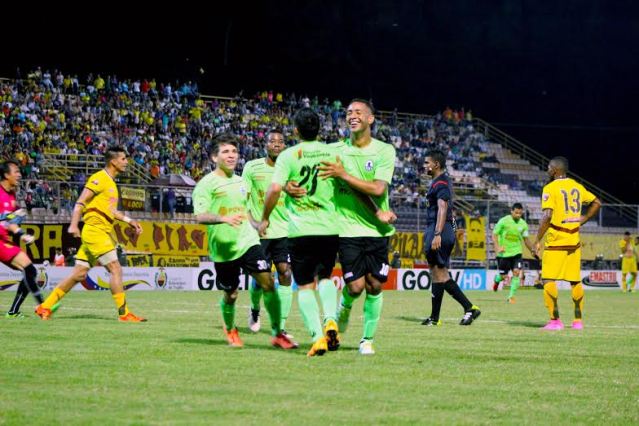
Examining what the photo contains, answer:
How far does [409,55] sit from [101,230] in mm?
44362

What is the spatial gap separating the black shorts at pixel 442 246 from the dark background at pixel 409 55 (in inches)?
1509

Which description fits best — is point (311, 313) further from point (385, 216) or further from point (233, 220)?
point (233, 220)

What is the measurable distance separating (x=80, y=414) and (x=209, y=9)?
166 feet

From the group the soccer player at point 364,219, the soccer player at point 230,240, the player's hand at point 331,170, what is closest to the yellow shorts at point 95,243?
the soccer player at point 230,240

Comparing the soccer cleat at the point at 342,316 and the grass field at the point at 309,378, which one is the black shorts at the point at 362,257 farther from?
the soccer cleat at the point at 342,316

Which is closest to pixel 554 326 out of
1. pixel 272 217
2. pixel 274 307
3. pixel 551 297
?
pixel 551 297

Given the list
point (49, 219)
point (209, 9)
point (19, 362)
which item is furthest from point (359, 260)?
point (209, 9)

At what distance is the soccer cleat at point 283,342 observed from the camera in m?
11.0

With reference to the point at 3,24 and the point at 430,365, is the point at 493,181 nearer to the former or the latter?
the point at 3,24

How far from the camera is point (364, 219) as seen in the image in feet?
34.5

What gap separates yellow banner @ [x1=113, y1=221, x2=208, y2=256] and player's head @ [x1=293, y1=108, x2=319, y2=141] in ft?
77.1

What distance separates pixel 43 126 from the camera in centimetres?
3928

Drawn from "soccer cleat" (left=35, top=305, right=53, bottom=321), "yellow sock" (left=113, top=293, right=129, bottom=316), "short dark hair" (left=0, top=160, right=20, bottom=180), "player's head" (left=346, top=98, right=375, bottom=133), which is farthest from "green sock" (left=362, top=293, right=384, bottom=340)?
"short dark hair" (left=0, top=160, right=20, bottom=180)

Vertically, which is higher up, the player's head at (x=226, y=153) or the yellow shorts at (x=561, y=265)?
the player's head at (x=226, y=153)
